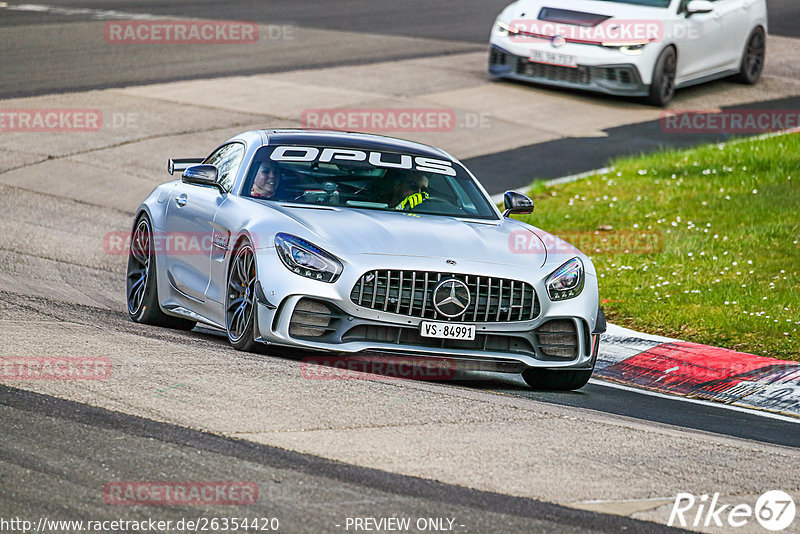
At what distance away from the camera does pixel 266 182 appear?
8.91 meters

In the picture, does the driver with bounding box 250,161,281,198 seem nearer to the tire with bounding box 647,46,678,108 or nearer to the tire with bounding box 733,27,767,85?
the tire with bounding box 647,46,678,108

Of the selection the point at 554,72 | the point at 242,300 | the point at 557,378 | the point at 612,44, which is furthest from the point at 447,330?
the point at 554,72

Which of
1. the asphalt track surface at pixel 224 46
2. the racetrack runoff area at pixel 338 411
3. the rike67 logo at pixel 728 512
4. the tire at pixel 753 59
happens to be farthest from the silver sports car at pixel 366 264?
the tire at pixel 753 59

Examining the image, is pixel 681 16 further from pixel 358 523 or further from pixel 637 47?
pixel 358 523

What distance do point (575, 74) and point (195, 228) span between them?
12.2m

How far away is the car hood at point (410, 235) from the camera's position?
791 cm

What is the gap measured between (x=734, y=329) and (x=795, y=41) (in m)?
19.9

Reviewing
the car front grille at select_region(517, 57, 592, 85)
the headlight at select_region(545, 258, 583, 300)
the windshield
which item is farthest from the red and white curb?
the car front grille at select_region(517, 57, 592, 85)

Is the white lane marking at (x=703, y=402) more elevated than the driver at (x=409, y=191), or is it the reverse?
the driver at (x=409, y=191)

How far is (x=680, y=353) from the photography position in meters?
9.58

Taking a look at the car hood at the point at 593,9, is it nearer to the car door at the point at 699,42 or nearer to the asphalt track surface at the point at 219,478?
the car door at the point at 699,42

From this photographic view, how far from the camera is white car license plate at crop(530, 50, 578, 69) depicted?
20031 millimetres

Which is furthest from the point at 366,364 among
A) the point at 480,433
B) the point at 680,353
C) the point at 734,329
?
the point at 734,329

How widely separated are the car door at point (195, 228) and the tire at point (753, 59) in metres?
14.8
